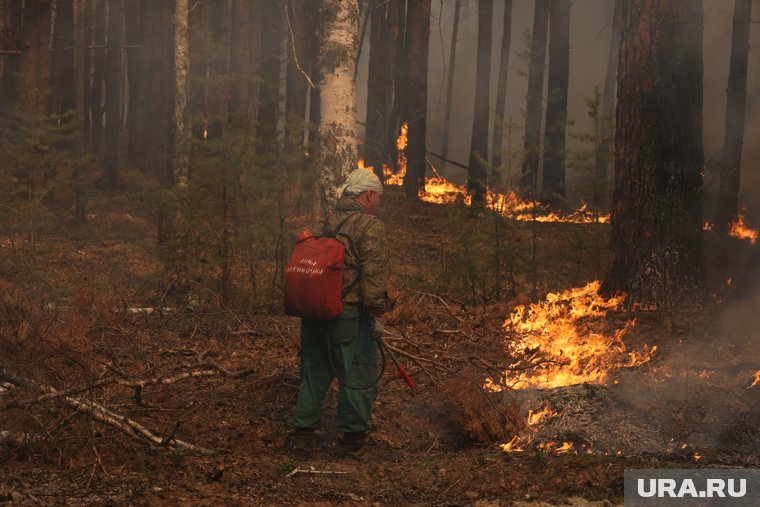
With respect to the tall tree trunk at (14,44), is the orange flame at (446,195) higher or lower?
lower

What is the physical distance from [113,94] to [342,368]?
80.0ft

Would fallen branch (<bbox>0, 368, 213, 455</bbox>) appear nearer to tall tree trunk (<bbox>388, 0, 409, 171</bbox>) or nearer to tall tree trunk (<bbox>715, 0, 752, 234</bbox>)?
tall tree trunk (<bbox>715, 0, 752, 234</bbox>)

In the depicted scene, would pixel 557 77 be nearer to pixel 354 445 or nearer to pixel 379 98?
pixel 379 98

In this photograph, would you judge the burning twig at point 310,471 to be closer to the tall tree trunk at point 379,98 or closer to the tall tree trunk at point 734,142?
the tall tree trunk at point 734,142

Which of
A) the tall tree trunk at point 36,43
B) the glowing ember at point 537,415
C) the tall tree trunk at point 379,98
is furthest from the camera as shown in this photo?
the tall tree trunk at point 379,98

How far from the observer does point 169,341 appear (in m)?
8.98

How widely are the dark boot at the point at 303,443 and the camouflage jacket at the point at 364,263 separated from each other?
1.02m

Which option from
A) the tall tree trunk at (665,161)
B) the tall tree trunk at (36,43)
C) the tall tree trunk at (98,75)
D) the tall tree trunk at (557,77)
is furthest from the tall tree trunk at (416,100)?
the tall tree trunk at (665,161)

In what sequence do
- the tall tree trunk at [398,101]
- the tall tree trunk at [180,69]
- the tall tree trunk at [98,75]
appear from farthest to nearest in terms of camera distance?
the tall tree trunk at [98,75], the tall tree trunk at [398,101], the tall tree trunk at [180,69]

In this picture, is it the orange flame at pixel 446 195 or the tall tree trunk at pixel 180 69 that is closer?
the tall tree trunk at pixel 180 69

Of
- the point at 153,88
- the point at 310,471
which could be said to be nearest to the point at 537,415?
the point at 310,471

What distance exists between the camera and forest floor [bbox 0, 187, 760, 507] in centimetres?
534

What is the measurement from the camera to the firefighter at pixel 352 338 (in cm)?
620

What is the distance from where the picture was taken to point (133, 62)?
26.9m
